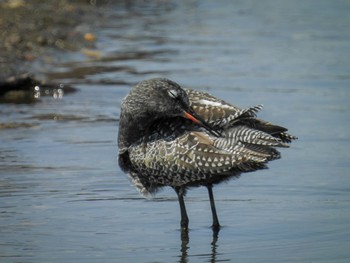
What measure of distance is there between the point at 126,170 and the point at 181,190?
1.65 feet

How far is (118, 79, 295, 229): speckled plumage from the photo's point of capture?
750cm

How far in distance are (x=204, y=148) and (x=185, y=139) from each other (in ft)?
0.67

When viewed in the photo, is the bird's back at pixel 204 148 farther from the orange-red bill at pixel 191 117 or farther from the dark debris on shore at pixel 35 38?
the dark debris on shore at pixel 35 38

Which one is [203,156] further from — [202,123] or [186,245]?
[186,245]

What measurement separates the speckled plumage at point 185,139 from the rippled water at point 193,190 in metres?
0.52

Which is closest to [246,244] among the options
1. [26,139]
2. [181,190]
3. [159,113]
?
[181,190]

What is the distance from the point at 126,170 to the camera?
8266 millimetres

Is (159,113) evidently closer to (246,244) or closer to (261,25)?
(246,244)

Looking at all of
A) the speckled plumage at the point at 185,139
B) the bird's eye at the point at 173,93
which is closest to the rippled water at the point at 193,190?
the speckled plumage at the point at 185,139

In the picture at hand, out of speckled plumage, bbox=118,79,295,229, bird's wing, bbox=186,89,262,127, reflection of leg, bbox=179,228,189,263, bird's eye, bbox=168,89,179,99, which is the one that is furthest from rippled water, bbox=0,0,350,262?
bird's eye, bbox=168,89,179,99

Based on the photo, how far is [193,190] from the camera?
9.32 meters

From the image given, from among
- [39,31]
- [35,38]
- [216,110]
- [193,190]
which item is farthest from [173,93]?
[39,31]

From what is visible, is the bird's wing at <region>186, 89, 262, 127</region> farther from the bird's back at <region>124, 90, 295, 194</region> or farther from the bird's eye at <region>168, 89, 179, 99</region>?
the bird's eye at <region>168, 89, 179, 99</region>

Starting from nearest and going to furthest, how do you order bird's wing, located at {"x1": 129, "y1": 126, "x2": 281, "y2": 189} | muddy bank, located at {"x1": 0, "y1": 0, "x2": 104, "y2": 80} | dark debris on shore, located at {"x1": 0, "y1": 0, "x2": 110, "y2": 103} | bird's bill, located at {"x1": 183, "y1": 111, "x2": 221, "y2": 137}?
bird's wing, located at {"x1": 129, "y1": 126, "x2": 281, "y2": 189}
bird's bill, located at {"x1": 183, "y1": 111, "x2": 221, "y2": 137}
dark debris on shore, located at {"x1": 0, "y1": 0, "x2": 110, "y2": 103}
muddy bank, located at {"x1": 0, "y1": 0, "x2": 104, "y2": 80}
